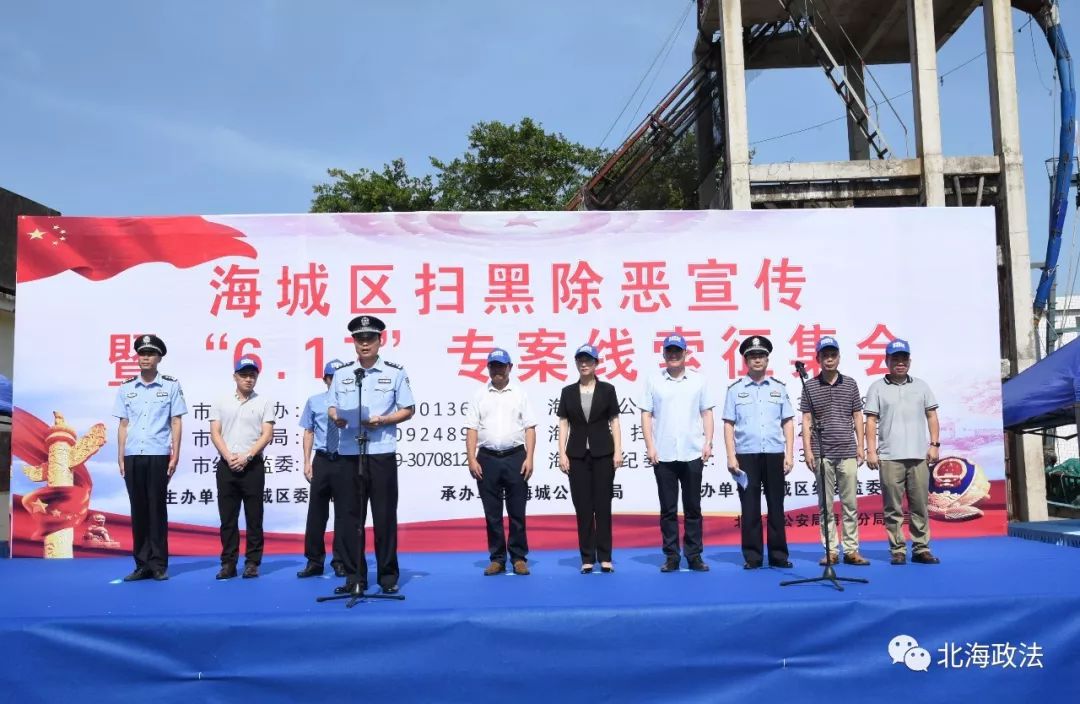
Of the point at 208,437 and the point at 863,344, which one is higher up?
the point at 863,344

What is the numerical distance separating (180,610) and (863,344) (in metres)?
4.85

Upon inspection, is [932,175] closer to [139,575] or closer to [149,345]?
[149,345]

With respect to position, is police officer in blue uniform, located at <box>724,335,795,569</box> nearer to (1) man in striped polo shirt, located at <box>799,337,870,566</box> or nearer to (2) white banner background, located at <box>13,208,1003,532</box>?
(1) man in striped polo shirt, located at <box>799,337,870,566</box>

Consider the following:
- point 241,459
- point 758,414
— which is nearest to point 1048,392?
point 758,414

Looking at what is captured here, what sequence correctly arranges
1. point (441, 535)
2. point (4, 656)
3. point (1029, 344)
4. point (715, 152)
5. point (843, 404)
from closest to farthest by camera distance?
1. point (4, 656)
2. point (843, 404)
3. point (441, 535)
4. point (1029, 344)
5. point (715, 152)

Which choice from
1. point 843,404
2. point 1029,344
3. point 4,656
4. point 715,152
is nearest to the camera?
point 4,656

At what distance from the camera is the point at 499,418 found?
4965 mm

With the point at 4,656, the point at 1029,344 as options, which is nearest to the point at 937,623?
the point at 4,656

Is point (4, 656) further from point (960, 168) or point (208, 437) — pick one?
point (960, 168)

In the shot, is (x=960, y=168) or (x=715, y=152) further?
(x=715, y=152)

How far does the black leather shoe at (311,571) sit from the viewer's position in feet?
16.1

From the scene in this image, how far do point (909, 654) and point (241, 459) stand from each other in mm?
3666

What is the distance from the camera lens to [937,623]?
3.65 meters

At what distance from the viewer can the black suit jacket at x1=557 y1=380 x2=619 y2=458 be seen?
4.88m
